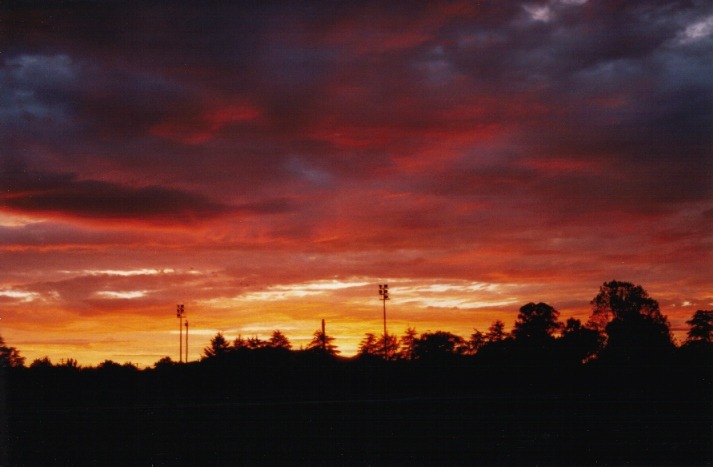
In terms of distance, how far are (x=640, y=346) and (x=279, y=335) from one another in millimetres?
68845

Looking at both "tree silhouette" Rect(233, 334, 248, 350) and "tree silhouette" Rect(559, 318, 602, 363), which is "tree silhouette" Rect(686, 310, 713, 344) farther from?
"tree silhouette" Rect(233, 334, 248, 350)

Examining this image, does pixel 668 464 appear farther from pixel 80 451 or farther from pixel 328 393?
pixel 328 393

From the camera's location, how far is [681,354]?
256 ft

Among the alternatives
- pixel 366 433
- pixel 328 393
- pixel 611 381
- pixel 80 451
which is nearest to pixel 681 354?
pixel 611 381

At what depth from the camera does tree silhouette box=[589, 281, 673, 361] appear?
86.8 m

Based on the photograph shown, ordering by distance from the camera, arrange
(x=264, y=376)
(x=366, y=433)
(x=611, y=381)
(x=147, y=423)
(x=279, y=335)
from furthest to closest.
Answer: (x=279, y=335), (x=611, y=381), (x=264, y=376), (x=147, y=423), (x=366, y=433)

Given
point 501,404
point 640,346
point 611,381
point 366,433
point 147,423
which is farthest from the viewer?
point 640,346

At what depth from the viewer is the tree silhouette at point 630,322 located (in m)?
86.8

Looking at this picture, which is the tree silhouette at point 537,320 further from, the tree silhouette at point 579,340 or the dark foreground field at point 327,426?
the dark foreground field at point 327,426

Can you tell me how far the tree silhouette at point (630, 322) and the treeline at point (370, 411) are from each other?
0.88 m

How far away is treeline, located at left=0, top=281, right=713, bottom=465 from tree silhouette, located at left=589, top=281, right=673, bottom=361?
884mm

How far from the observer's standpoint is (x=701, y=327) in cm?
10419

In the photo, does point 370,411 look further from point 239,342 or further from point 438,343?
point 438,343

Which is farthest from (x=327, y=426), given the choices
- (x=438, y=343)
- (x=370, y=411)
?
(x=438, y=343)
